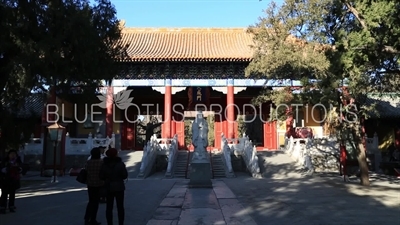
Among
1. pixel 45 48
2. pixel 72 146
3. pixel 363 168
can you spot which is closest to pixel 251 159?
pixel 363 168

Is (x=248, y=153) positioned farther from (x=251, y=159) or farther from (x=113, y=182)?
(x=113, y=182)

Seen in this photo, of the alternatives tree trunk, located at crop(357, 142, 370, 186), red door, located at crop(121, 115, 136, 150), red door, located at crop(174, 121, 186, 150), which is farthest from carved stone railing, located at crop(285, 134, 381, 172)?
red door, located at crop(121, 115, 136, 150)

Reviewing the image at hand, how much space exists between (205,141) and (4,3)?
7450mm

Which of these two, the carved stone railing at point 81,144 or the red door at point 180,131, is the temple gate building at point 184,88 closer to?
the red door at point 180,131

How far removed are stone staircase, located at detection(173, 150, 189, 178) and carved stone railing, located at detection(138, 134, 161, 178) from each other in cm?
105

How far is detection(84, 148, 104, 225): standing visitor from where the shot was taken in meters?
6.06

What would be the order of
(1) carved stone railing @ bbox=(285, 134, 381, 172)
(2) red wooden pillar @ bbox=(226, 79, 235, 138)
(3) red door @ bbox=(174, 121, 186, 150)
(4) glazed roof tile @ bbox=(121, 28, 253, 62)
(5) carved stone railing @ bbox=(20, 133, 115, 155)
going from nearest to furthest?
(1) carved stone railing @ bbox=(285, 134, 381, 172) < (5) carved stone railing @ bbox=(20, 133, 115, 155) < (4) glazed roof tile @ bbox=(121, 28, 253, 62) < (2) red wooden pillar @ bbox=(226, 79, 235, 138) < (3) red door @ bbox=(174, 121, 186, 150)

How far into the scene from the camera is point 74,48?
6.82 m

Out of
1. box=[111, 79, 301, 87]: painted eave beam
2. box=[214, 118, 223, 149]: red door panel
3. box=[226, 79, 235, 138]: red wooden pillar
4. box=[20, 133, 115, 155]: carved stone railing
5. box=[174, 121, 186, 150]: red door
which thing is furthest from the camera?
box=[214, 118, 223, 149]: red door panel

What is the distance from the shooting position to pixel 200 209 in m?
7.61

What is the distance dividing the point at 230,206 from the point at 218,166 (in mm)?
9452

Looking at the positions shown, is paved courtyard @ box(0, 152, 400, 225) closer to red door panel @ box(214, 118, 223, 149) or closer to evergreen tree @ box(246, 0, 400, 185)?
evergreen tree @ box(246, 0, 400, 185)

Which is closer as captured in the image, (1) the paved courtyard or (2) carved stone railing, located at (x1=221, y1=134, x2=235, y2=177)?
(1) the paved courtyard

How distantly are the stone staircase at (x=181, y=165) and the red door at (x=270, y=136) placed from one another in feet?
18.8
